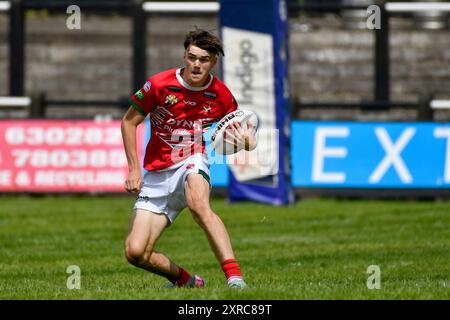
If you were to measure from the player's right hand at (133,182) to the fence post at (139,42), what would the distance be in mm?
12031

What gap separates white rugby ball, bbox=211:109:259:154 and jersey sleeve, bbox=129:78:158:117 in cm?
A: 57

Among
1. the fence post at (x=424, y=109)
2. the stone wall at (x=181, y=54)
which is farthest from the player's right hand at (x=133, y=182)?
the stone wall at (x=181, y=54)

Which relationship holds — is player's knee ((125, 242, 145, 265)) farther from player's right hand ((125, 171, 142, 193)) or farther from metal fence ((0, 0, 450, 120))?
metal fence ((0, 0, 450, 120))

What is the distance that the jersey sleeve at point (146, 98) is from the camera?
9445 mm

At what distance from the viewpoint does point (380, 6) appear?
20.4m

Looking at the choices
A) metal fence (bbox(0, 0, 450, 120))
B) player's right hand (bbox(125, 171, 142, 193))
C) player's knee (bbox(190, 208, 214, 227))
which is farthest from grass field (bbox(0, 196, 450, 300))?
metal fence (bbox(0, 0, 450, 120))

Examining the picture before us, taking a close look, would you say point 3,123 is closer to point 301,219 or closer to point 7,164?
point 7,164

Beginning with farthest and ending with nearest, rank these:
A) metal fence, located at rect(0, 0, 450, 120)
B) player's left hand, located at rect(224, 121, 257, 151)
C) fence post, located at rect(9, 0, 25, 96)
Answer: fence post, located at rect(9, 0, 25, 96) < metal fence, located at rect(0, 0, 450, 120) < player's left hand, located at rect(224, 121, 257, 151)

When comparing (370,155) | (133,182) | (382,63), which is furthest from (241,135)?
(382,63)

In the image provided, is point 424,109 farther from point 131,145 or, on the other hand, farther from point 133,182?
point 133,182

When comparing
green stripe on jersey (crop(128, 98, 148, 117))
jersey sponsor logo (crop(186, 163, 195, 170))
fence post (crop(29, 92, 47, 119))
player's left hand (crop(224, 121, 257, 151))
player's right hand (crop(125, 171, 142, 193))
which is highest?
green stripe on jersey (crop(128, 98, 148, 117))

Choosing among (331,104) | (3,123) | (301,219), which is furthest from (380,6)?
(3,123)

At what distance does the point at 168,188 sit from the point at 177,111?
61cm

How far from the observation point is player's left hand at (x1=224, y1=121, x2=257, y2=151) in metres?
9.09
